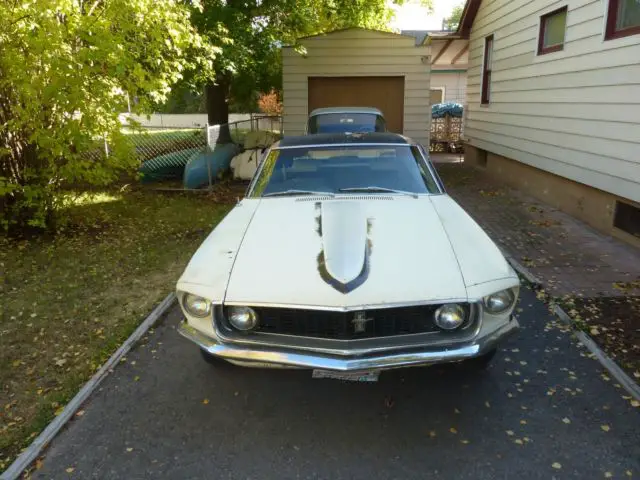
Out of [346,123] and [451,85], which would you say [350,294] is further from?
[451,85]

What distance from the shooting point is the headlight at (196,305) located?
116 inches

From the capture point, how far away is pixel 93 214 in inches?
332

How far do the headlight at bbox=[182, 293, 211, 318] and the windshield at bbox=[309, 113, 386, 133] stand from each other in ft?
22.9

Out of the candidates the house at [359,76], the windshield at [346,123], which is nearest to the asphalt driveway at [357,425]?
the windshield at [346,123]

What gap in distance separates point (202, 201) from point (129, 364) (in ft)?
19.8

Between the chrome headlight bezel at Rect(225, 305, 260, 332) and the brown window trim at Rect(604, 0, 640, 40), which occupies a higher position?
the brown window trim at Rect(604, 0, 640, 40)

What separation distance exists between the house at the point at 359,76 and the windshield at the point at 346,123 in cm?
339

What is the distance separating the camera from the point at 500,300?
2.93 m

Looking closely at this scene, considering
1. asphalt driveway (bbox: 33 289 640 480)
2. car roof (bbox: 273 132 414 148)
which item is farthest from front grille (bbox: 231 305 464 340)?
car roof (bbox: 273 132 414 148)

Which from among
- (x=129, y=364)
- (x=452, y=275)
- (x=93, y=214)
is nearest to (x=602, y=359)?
(x=452, y=275)

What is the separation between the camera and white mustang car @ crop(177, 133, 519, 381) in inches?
108

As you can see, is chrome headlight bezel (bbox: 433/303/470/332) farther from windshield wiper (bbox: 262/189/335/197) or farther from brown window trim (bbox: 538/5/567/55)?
A: brown window trim (bbox: 538/5/567/55)

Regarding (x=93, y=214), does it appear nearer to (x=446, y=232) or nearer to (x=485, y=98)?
(x=446, y=232)

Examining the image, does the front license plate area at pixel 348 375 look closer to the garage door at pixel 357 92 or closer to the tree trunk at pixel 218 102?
the tree trunk at pixel 218 102
